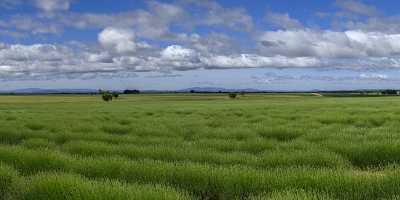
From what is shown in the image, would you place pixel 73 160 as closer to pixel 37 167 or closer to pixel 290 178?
pixel 37 167

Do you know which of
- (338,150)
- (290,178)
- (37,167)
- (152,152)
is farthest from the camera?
(338,150)

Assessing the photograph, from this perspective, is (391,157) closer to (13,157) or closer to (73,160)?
(73,160)

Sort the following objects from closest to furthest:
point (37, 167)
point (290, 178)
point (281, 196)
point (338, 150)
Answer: point (281, 196) < point (290, 178) < point (37, 167) < point (338, 150)

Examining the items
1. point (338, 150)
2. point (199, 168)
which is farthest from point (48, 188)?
point (338, 150)

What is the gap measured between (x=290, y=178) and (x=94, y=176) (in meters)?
3.34

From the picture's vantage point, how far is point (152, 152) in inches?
474

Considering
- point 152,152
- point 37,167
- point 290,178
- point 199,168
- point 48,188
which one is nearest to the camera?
point 48,188

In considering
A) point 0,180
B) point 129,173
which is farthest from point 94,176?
point 0,180

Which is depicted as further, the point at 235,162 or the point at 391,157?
the point at 391,157

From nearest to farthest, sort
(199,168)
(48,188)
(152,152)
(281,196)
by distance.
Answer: (281,196)
(48,188)
(199,168)
(152,152)

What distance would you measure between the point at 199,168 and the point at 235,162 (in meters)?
1.97

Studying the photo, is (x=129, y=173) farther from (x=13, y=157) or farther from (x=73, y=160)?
(x=13, y=157)

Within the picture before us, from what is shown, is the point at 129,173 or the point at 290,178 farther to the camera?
the point at 129,173

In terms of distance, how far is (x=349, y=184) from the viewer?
25.6ft
